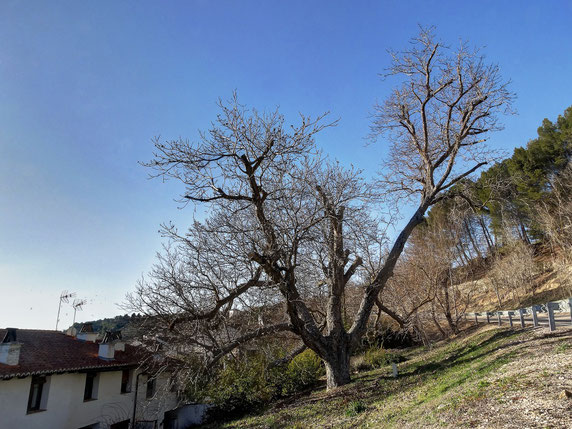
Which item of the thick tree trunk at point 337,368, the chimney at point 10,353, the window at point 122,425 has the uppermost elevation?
the chimney at point 10,353

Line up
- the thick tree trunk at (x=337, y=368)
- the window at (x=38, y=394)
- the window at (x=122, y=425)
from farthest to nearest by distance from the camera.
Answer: the window at (x=122, y=425) → the window at (x=38, y=394) → the thick tree trunk at (x=337, y=368)

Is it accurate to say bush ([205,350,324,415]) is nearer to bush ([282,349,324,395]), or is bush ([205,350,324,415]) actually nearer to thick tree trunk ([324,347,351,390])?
bush ([282,349,324,395])

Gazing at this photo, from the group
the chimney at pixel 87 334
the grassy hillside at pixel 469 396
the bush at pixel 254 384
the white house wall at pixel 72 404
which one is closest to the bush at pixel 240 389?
the bush at pixel 254 384

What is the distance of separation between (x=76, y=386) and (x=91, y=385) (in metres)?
1.35

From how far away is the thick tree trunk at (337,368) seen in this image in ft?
39.5

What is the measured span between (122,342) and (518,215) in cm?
3614

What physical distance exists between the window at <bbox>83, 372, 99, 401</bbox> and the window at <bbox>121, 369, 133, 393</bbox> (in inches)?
80.5

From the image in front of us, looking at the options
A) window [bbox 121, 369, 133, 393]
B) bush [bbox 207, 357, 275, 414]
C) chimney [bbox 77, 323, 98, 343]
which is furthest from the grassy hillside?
chimney [bbox 77, 323, 98, 343]

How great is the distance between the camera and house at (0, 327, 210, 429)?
49.8 ft

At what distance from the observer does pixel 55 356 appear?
18.2m

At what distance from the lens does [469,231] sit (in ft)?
129

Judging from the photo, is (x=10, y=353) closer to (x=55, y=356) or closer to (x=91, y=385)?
(x=55, y=356)

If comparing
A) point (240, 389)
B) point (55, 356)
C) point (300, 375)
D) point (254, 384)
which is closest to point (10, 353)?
point (55, 356)

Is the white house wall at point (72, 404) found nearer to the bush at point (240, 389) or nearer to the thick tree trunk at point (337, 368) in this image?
the bush at point (240, 389)
